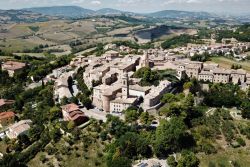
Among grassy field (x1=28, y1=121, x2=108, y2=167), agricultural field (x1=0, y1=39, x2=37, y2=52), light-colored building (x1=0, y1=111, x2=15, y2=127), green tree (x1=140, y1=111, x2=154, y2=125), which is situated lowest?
agricultural field (x1=0, y1=39, x2=37, y2=52)

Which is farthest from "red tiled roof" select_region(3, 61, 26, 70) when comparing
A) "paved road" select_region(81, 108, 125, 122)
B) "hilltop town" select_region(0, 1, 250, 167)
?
"paved road" select_region(81, 108, 125, 122)

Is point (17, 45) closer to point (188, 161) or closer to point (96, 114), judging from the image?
point (96, 114)

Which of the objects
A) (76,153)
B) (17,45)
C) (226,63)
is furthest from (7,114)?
(17,45)

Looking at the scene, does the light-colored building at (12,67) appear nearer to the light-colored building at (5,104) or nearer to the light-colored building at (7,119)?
the light-colored building at (5,104)

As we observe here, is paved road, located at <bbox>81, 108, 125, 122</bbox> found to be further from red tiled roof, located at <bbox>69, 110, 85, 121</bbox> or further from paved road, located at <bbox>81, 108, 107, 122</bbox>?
red tiled roof, located at <bbox>69, 110, 85, 121</bbox>

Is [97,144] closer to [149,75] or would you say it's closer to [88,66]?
[149,75]

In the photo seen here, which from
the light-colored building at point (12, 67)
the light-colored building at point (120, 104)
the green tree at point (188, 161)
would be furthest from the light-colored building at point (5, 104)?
the green tree at point (188, 161)

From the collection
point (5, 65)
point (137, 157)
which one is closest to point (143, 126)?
point (137, 157)
